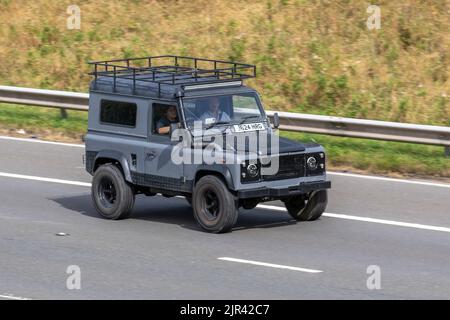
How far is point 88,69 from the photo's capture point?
80.3 feet

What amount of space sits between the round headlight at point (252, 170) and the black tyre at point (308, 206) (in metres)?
1.08

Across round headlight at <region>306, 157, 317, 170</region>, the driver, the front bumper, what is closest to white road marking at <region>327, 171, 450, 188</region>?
round headlight at <region>306, 157, 317, 170</region>

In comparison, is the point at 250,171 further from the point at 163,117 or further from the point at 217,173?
the point at 163,117

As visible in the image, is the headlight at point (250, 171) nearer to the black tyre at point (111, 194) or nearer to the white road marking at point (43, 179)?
the black tyre at point (111, 194)

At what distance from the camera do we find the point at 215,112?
13.8 metres

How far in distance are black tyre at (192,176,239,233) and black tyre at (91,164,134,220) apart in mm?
1148

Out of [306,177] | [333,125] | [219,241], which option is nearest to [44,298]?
[219,241]

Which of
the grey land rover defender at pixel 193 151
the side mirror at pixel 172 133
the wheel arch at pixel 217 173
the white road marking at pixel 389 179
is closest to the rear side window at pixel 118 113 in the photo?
the grey land rover defender at pixel 193 151

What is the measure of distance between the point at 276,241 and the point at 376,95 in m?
8.89

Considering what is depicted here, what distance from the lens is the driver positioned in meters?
13.8

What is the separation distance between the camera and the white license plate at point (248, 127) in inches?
544

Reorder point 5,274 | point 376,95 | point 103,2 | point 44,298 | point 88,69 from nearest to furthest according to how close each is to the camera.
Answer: point 44,298 → point 5,274 → point 376,95 → point 88,69 → point 103,2

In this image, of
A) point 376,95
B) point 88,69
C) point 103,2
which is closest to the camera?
point 376,95

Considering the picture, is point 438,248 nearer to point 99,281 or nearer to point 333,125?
point 99,281
